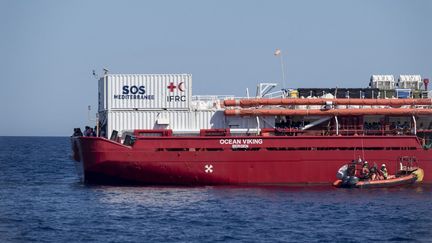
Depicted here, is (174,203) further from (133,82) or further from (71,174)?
(71,174)

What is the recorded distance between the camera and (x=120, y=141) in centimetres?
5391

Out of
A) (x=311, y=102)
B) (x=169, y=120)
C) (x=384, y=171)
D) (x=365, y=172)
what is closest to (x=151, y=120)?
(x=169, y=120)

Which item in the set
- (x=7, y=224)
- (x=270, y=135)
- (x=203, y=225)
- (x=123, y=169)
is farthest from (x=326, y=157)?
(x=7, y=224)

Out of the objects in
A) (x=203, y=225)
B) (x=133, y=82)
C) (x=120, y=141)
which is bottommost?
(x=203, y=225)

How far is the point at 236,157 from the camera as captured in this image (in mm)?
53500

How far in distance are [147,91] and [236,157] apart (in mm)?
6903

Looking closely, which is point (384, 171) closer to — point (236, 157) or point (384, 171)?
point (384, 171)

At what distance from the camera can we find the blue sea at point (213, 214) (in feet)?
121

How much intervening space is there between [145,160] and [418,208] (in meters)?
16.0

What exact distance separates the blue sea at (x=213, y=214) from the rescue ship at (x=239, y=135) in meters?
1.25

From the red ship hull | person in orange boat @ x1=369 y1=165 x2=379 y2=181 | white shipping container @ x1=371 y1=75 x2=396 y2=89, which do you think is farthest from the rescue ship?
white shipping container @ x1=371 y1=75 x2=396 y2=89

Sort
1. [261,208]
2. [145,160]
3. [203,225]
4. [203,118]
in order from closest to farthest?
[203,225] < [261,208] < [145,160] < [203,118]

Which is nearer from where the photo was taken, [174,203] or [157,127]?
[174,203]

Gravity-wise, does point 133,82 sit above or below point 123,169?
above
